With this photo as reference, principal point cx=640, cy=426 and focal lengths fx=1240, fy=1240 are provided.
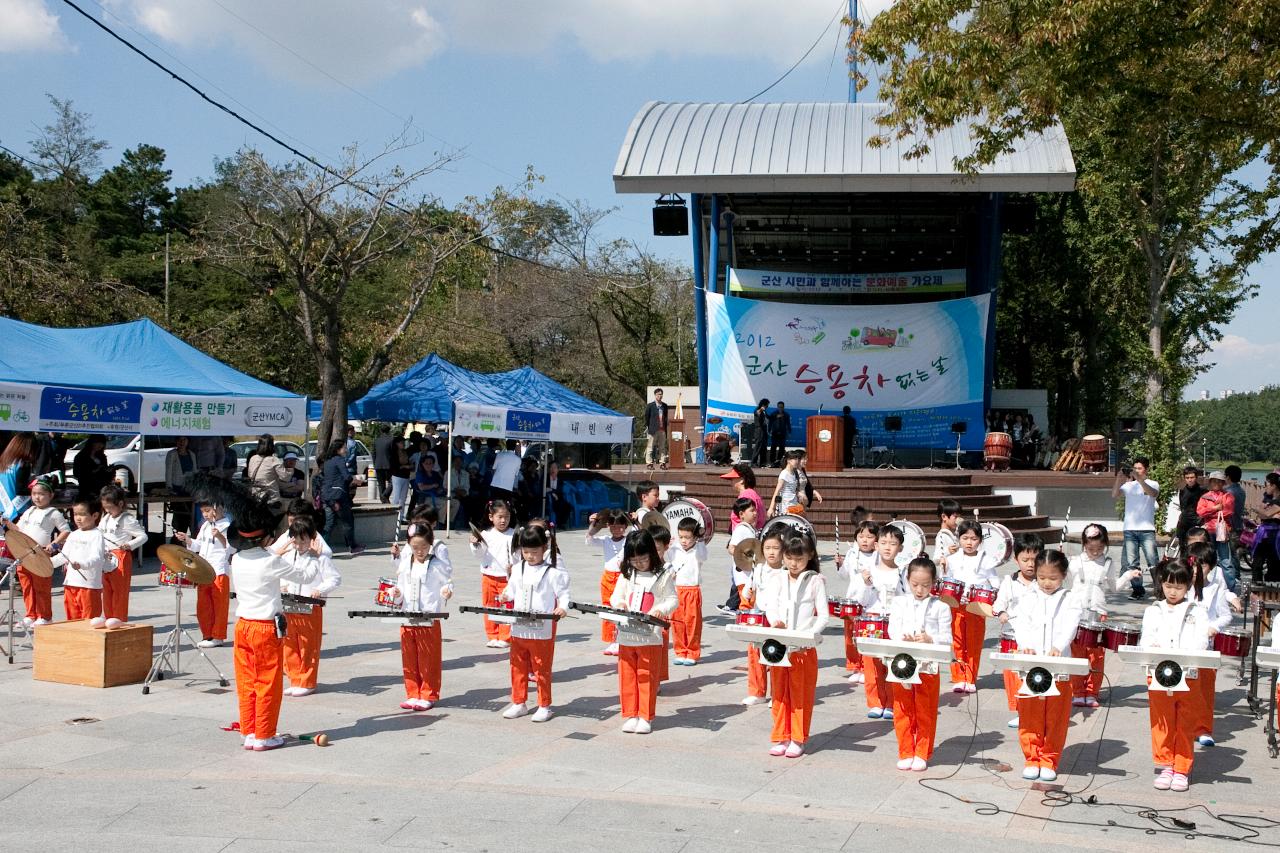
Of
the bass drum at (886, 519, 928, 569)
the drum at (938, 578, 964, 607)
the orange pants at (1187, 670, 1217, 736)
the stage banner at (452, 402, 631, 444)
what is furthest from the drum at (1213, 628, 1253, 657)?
the stage banner at (452, 402, 631, 444)

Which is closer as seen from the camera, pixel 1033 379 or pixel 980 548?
pixel 980 548

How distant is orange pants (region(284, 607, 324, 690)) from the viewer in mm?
9148

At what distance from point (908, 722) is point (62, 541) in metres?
7.48

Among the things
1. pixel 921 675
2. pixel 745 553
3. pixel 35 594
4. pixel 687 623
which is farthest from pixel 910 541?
pixel 35 594

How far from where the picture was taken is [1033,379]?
42.0 metres

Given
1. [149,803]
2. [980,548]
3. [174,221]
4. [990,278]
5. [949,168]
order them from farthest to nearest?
[174,221] → [990,278] → [949,168] → [980,548] → [149,803]

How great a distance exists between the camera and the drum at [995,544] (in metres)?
9.99

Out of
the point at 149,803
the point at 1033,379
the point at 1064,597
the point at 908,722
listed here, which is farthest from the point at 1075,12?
the point at 1033,379

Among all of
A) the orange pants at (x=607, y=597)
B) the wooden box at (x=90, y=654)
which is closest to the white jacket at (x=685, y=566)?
A: the orange pants at (x=607, y=597)

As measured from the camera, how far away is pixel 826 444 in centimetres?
2408

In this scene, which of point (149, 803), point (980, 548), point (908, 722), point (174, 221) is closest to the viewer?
point (149, 803)

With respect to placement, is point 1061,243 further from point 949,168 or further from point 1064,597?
point 1064,597

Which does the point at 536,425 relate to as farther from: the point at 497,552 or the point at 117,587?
the point at 117,587

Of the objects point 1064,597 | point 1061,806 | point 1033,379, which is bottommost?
point 1061,806
